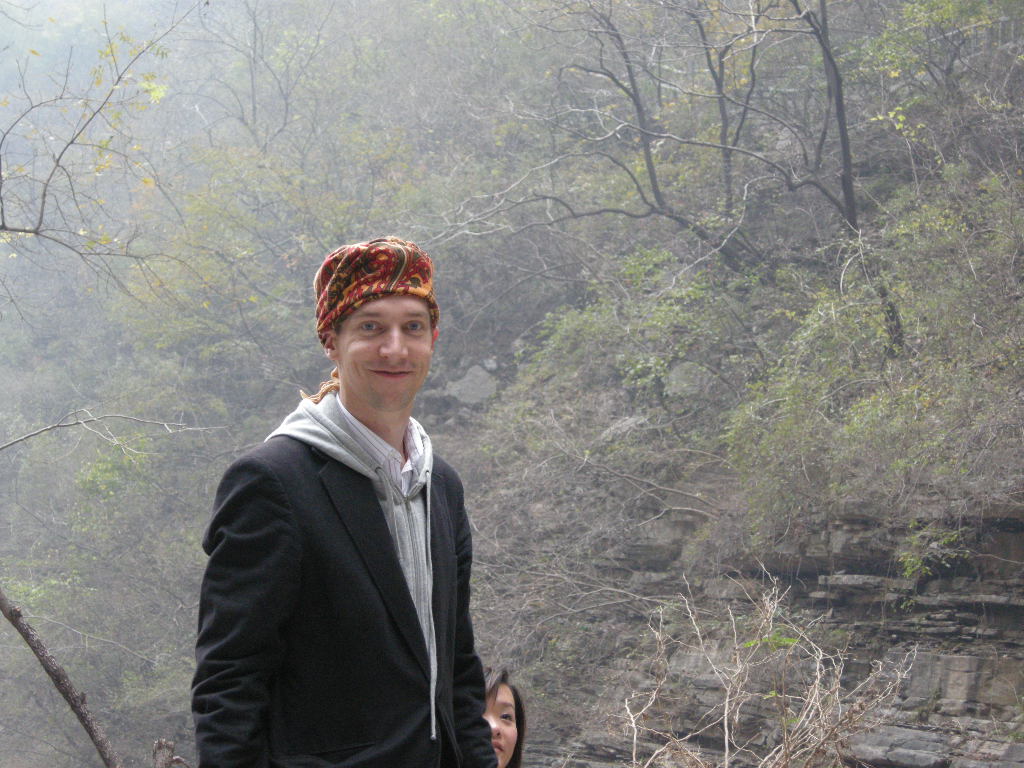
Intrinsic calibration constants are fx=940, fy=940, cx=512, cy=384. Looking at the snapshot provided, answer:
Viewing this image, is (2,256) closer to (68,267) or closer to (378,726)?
(68,267)

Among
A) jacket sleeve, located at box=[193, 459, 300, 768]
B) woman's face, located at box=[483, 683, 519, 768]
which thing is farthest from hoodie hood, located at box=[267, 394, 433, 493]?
woman's face, located at box=[483, 683, 519, 768]

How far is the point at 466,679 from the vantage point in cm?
167

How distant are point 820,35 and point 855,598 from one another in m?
5.15

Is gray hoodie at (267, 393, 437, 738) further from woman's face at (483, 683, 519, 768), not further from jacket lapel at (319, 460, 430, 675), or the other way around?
woman's face at (483, 683, 519, 768)

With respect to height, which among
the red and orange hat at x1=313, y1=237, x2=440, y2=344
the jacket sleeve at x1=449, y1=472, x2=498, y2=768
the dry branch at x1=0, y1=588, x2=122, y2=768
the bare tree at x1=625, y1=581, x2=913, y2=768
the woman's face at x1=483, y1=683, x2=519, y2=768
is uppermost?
the red and orange hat at x1=313, y1=237, x2=440, y2=344

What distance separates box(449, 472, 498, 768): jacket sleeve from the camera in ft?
5.26

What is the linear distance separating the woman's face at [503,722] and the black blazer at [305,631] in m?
1.16

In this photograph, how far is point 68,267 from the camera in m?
18.0

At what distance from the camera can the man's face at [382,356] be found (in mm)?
1450

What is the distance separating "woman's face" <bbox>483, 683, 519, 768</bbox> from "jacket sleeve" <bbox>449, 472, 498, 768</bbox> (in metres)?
0.91

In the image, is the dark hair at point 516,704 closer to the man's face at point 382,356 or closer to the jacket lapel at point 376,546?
the jacket lapel at point 376,546

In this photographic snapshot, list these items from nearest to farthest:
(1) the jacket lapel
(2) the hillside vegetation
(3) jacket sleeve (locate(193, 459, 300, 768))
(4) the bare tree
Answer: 1. (3) jacket sleeve (locate(193, 459, 300, 768))
2. (1) the jacket lapel
3. (4) the bare tree
4. (2) the hillside vegetation

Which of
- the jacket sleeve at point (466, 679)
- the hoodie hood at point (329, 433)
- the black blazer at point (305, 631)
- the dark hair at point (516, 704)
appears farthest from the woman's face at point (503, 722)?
the hoodie hood at point (329, 433)

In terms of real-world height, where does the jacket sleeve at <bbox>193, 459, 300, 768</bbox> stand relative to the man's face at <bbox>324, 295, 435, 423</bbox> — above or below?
below
